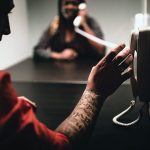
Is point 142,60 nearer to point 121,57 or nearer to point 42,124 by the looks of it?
point 121,57

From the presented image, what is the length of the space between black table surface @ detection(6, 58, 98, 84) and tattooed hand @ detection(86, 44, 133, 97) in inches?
36.9

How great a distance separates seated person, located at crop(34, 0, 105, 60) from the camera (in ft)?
9.79

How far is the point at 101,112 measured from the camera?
4.09ft

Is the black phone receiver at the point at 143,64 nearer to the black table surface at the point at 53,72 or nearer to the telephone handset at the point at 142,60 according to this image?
the telephone handset at the point at 142,60

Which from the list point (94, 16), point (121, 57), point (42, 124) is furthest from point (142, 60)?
point (94, 16)

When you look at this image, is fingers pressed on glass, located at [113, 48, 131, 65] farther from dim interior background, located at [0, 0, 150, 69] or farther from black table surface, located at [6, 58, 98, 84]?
dim interior background, located at [0, 0, 150, 69]

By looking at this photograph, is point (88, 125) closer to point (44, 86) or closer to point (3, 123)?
point (3, 123)

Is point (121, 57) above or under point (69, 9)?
above

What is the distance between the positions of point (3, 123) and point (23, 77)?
137 cm

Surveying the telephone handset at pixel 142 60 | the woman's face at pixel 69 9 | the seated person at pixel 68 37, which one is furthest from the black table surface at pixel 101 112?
the woman's face at pixel 69 9

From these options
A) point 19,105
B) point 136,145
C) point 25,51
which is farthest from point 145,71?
point 25,51

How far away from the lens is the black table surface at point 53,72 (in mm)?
1889

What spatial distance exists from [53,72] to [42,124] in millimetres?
1436

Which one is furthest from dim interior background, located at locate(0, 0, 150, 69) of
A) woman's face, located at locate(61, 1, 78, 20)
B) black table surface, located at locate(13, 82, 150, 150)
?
black table surface, located at locate(13, 82, 150, 150)
